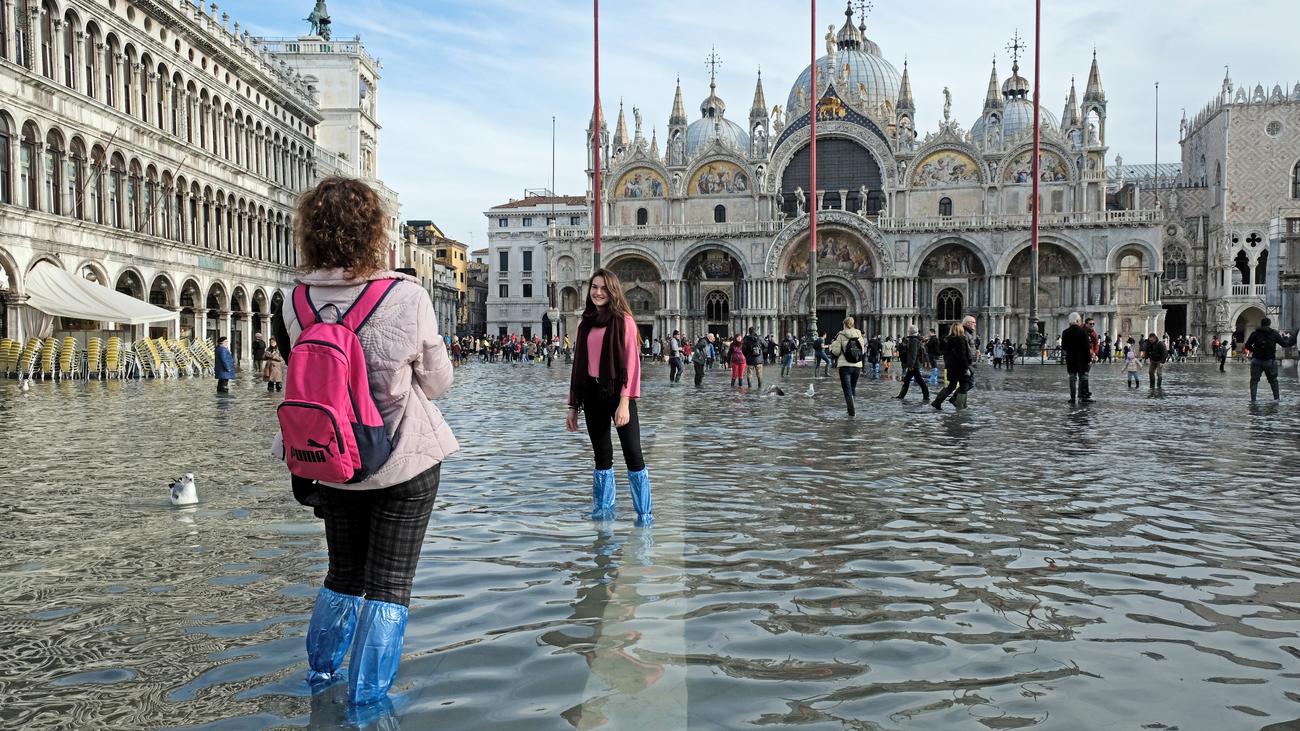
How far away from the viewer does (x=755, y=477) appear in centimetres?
859

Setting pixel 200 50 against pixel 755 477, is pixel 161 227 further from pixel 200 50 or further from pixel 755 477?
pixel 755 477

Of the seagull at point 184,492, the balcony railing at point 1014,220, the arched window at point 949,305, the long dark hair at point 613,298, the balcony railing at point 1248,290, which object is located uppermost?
the balcony railing at point 1014,220

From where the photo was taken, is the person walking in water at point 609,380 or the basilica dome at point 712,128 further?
the basilica dome at point 712,128

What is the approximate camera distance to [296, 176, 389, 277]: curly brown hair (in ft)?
10.5

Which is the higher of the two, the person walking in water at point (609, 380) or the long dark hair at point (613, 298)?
the long dark hair at point (613, 298)

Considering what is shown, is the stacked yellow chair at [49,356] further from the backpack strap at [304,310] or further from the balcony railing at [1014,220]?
the balcony railing at [1014,220]

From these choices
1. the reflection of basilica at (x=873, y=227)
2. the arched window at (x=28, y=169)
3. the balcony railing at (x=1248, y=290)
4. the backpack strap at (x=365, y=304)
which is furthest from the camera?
the balcony railing at (x=1248, y=290)

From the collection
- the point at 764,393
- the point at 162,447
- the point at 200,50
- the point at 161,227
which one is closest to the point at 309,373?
the point at 162,447

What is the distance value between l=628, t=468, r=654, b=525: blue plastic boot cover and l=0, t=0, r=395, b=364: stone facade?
1483cm

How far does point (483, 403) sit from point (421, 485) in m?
15.6

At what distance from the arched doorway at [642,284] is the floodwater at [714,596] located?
53482 mm

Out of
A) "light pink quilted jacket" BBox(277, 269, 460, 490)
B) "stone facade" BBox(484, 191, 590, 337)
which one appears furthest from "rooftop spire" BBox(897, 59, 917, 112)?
"light pink quilted jacket" BBox(277, 269, 460, 490)

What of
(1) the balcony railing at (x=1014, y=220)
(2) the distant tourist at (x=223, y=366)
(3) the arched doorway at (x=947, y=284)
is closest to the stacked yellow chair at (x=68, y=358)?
(2) the distant tourist at (x=223, y=366)

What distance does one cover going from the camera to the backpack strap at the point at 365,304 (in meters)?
3.16
